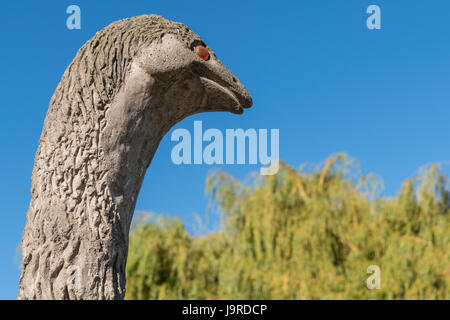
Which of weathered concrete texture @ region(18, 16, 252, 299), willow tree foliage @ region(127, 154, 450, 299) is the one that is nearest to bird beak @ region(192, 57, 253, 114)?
weathered concrete texture @ region(18, 16, 252, 299)

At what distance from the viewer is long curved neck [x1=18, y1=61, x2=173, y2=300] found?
2143 mm

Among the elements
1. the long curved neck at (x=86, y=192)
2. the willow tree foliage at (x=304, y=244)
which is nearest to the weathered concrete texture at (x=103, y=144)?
the long curved neck at (x=86, y=192)

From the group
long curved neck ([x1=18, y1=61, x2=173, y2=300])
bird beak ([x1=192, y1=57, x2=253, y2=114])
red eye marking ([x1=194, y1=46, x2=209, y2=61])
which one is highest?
red eye marking ([x1=194, y1=46, x2=209, y2=61])

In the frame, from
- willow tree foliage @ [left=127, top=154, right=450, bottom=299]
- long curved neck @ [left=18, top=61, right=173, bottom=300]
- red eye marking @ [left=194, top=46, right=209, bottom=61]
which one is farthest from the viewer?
willow tree foliage @ [left=127, top=154, right=450, bottom=299]

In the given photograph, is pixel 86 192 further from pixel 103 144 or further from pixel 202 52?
pixel 202 52

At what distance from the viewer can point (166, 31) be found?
8.15 feet

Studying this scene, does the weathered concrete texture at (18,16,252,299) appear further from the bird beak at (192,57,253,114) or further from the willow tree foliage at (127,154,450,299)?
the willow tree foliage at (127,154,450,299)

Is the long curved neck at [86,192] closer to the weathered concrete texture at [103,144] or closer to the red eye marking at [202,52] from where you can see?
the weathered concrete texture at [103,144]

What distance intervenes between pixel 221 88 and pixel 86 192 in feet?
2.72
